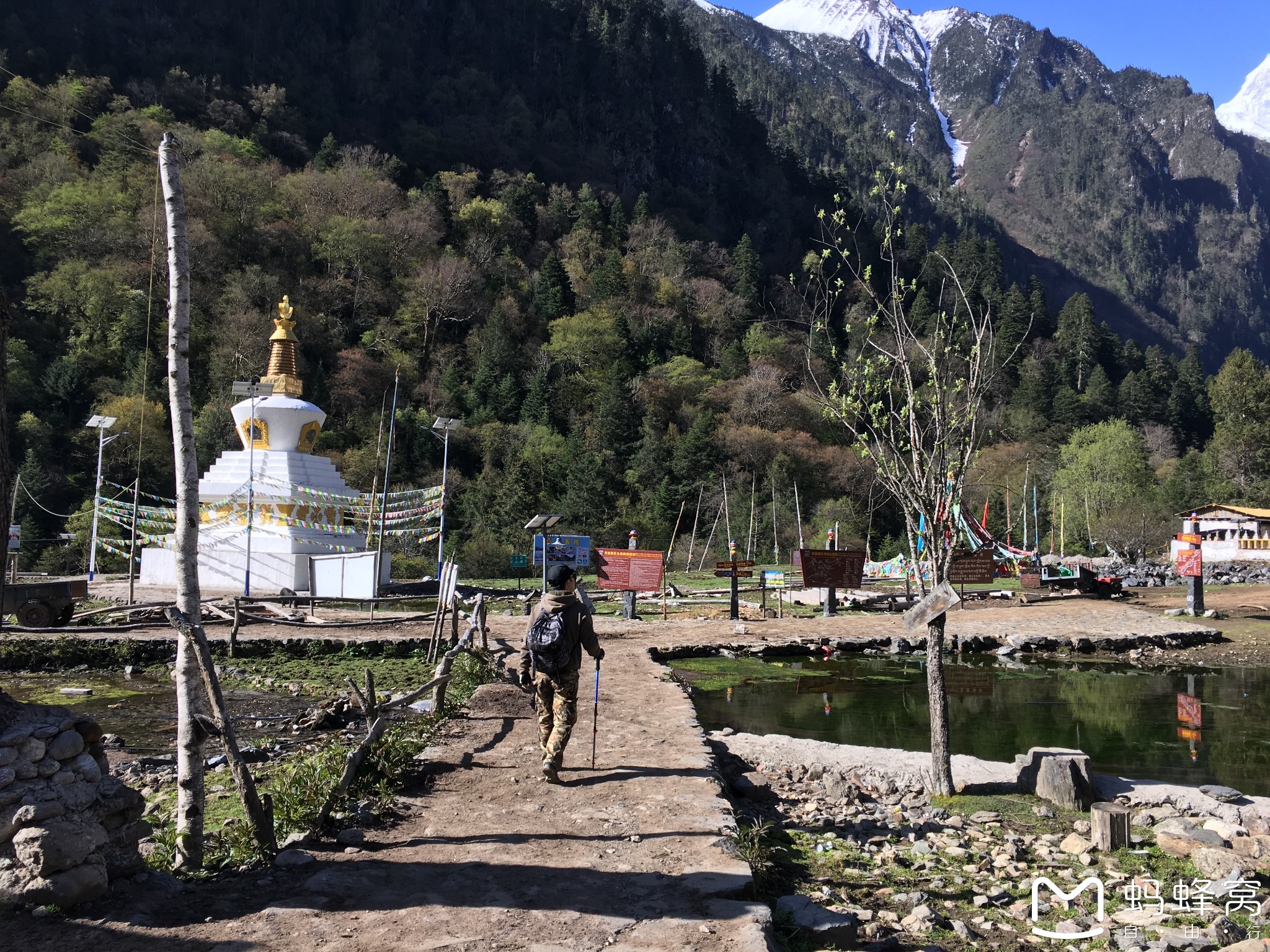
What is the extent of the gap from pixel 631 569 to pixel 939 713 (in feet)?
38.5

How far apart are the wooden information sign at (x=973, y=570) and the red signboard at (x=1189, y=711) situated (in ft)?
32.2

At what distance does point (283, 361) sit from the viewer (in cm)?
2989

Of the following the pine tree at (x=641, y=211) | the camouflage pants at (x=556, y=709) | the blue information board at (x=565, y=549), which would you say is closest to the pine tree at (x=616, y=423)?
the pine tree at (x=641, y=211)

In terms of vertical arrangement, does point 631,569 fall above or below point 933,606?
below

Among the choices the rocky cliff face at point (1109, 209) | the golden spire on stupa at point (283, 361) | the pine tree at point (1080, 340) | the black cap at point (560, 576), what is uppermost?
the rocky cliff face at point (1109, 209)

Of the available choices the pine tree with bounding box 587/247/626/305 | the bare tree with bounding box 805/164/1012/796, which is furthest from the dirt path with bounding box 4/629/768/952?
the pine tree with bounding box 587/247/626/305

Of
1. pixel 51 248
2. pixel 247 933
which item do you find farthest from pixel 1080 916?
pixel 51 248

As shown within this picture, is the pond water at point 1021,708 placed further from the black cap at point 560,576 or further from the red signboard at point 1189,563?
the red signboard at point 1189,563

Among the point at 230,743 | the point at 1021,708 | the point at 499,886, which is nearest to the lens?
the point at 499,886

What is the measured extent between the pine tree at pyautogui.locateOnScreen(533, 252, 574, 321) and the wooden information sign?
42.9m

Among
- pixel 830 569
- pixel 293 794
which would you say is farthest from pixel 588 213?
pixel 293 794

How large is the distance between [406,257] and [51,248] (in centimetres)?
2037

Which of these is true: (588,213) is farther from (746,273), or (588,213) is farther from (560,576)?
→ (560,576)

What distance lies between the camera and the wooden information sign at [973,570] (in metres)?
23.8
